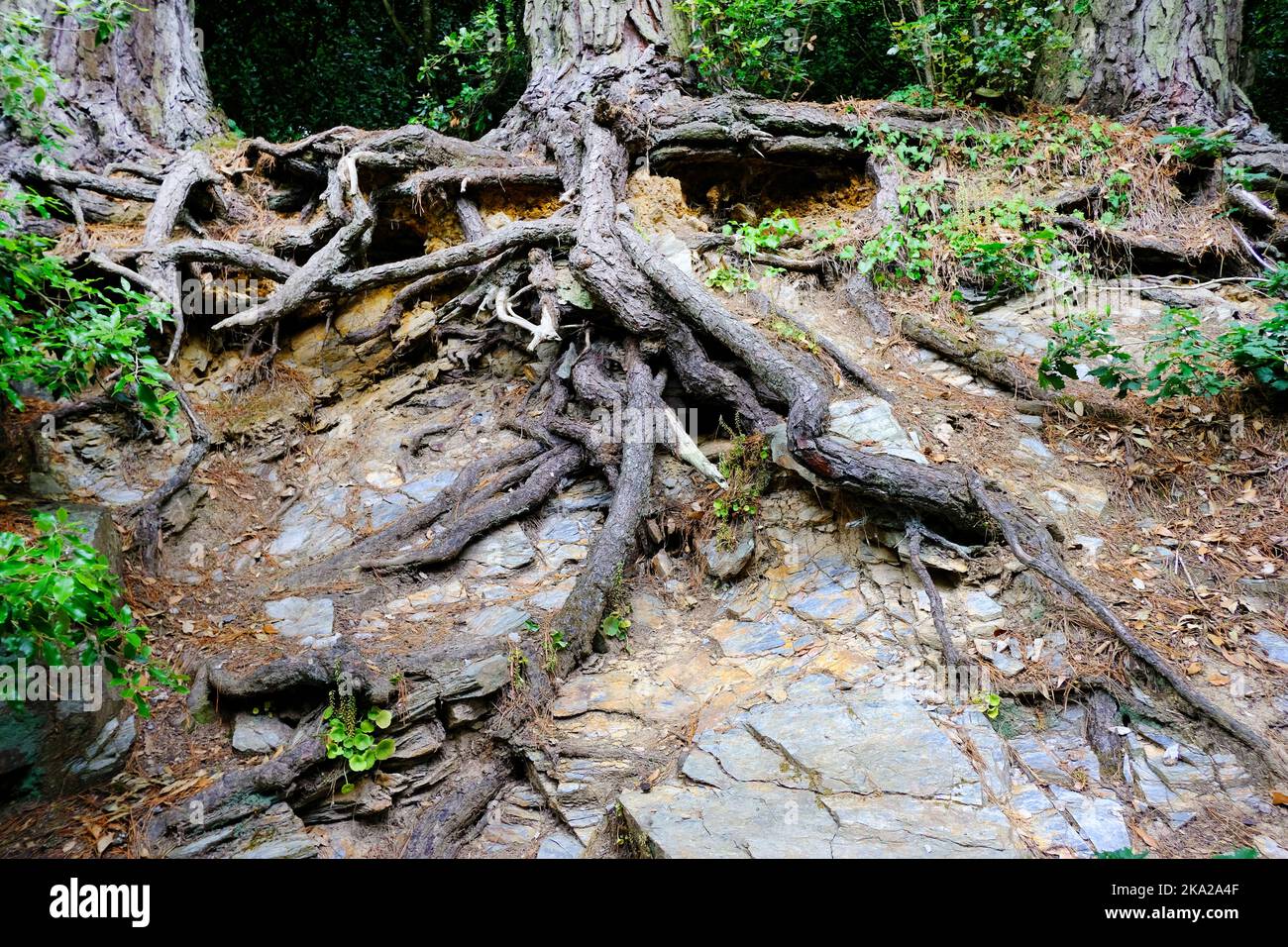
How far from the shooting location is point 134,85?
735cm

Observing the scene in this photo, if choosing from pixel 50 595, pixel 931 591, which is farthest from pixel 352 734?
pixel 931 591

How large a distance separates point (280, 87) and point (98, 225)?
6319mm

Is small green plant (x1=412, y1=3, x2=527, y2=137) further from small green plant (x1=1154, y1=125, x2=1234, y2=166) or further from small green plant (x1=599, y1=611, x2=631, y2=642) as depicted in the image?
small green plant (x1=599, y1=611, x2=631, y2=642)

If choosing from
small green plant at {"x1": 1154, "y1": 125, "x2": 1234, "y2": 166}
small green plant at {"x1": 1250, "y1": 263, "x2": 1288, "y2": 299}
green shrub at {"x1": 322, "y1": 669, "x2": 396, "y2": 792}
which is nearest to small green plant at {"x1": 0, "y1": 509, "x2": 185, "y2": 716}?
green shrub at {"x1": 322, "y1": 669, "x2": 396, "y2": 792}

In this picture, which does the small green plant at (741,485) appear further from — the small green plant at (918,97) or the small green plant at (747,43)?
the small green plant at (918,97)

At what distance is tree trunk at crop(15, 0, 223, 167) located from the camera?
6883 mm

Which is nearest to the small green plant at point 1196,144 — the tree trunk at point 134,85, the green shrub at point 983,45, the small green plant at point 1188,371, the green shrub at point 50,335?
the green shrub at point 983,45

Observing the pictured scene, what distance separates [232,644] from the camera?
4.11 metres

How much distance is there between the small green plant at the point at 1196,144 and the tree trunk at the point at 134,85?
9.37 m

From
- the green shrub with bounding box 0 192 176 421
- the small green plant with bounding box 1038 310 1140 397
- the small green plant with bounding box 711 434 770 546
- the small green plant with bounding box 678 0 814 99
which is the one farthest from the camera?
the small green plant with bounding box 678 0 814 99

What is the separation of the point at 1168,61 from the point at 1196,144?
1.14 meters

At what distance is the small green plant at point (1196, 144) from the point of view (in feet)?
19.0

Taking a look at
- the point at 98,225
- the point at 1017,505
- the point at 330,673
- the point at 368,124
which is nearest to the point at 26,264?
the point at 330,673

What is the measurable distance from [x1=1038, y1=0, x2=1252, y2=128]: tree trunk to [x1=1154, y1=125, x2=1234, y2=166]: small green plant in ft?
1.43
